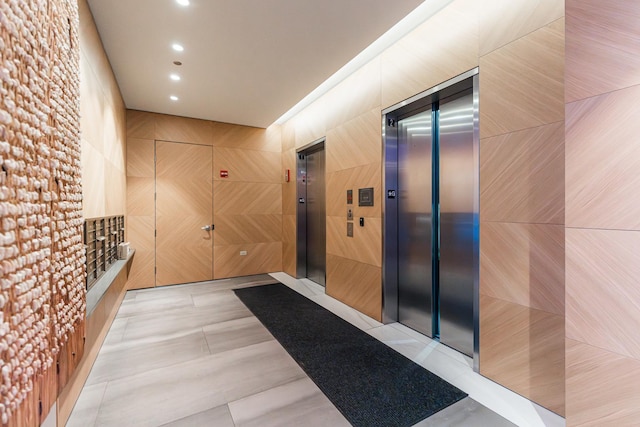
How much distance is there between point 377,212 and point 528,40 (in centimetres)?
213

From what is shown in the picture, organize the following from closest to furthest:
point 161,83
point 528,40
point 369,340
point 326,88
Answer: point 528,40
point 369,340
point 161,83
point 326,88

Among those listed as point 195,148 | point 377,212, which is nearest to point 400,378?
point 377,212

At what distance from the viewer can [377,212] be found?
3525mm

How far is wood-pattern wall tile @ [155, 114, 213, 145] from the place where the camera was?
519cm

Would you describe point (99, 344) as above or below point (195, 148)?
below

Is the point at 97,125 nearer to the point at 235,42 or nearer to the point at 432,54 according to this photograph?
the point at 235,42

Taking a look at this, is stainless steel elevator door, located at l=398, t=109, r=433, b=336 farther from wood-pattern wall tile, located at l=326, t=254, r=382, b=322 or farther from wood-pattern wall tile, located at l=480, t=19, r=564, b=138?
wood-pattern wall tile, located at l=480, t=19, r=564, b=138

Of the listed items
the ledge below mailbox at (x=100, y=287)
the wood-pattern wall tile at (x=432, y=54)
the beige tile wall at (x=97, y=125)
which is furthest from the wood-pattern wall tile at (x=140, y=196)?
the wood-pattern wall tile at (x=432, y=54)

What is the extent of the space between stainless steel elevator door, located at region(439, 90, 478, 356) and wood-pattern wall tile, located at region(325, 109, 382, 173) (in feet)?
2.68

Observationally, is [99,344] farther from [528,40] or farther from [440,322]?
[528,40]

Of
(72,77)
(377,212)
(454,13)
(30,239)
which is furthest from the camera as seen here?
(377,212)

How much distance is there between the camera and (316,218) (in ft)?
17.7

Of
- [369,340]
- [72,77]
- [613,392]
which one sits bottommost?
[369,340]

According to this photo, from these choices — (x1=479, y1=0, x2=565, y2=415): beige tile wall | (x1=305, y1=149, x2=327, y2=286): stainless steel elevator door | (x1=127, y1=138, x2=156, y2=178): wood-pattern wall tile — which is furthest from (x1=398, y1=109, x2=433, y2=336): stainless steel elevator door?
(x1=127, y1=138, x2=156, y2=178): wood-pattern wall tile
